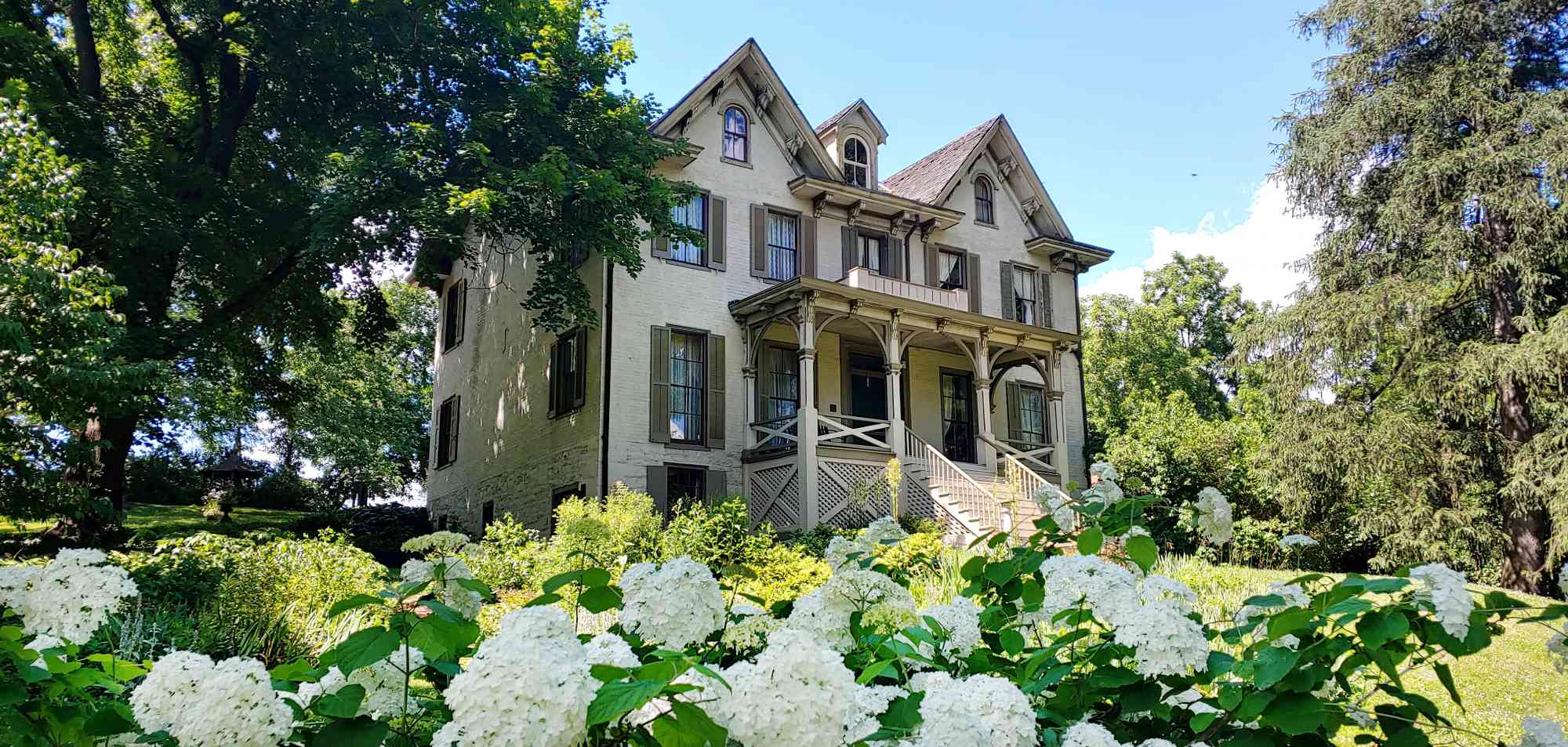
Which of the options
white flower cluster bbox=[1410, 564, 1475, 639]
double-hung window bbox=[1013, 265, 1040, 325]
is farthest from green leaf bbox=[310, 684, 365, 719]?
double-hung window bbox=[1013, 265, 1040, 325]

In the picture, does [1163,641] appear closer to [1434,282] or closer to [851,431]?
[851,431]

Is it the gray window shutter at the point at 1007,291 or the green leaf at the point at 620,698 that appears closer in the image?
the green leaf at the point at 620,698

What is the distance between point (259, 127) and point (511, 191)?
544 centimetres

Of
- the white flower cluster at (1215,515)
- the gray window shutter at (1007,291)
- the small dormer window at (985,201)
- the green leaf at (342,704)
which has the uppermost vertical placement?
the small dormer window at (985,201)

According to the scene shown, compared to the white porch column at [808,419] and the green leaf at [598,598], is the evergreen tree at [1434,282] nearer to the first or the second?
the white porch column at [808,419]

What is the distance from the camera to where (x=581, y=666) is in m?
1.80

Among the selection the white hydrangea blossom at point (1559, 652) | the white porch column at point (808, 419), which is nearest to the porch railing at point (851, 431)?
the white porch column at point (808, 419)

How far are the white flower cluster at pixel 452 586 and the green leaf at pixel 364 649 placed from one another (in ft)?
1.99

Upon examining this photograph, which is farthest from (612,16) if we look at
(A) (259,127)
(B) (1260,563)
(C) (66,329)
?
(B) (1260,563)

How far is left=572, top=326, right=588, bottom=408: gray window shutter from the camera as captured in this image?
17.7 metres

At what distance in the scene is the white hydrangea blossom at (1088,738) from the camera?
2.05 meters

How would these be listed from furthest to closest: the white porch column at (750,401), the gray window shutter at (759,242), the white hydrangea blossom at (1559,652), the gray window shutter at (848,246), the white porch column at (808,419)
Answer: the gray window shutter at (848,246)
the gray window shutter at (759,242)
the white porch column at (750,401)
the white porch column at (808,419)
the white hydrangea blossom at (1559,652)

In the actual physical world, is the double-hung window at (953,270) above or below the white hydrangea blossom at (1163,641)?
above

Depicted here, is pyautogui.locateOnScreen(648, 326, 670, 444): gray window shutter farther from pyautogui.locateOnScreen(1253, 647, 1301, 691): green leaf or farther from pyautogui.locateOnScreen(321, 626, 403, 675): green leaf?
pyautogui.locateOnScreen(1253, 647, 1301, 691): green leaf
